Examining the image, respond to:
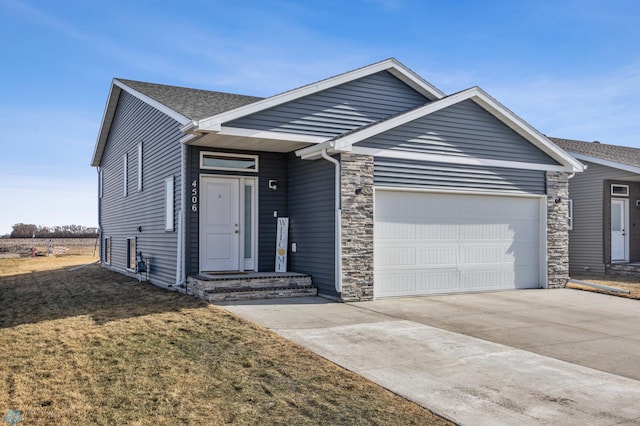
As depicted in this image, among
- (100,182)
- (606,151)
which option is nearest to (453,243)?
(606,151)

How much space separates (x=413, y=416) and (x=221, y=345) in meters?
3.00

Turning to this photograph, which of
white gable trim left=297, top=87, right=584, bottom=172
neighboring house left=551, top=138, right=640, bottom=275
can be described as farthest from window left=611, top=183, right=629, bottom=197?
white gable trim left=297, top=87, right=584, bottom=172

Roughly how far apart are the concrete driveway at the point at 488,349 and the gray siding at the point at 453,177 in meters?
2.39

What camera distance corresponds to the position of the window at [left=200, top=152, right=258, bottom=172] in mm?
11242

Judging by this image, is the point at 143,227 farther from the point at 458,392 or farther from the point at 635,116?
the point at 635,116

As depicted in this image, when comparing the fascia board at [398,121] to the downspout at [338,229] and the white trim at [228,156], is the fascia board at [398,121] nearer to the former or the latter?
the downspout at [338,229]

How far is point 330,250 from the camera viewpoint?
1030 centimetres

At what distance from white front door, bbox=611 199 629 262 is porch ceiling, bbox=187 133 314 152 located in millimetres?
11725

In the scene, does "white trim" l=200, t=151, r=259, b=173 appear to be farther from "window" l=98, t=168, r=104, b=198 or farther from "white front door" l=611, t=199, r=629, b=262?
"white front door" l=611, t=199, r=629, b=262

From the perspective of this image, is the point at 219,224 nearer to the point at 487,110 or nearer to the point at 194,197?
the point at 194,197

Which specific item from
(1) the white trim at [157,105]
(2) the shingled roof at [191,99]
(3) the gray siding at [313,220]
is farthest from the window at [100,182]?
(3) the gray siding at [313,220]

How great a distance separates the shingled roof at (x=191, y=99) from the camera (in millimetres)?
10906

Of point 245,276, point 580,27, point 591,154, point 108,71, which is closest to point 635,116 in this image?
point 591,154

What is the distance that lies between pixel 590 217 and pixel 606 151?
325 cm
